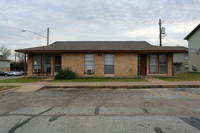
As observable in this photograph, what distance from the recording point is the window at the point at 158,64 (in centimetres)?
1492

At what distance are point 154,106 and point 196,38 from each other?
A: 20.3m

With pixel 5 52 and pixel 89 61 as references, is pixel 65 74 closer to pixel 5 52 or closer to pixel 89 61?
pixel 89 61

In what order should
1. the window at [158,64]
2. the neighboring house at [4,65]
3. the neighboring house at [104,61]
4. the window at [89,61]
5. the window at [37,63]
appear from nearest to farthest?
the neighboring house at [104,61] → the window at [89,61] → the window at [158,64] → the window at [37,63] → the neighboring house at [4,65]

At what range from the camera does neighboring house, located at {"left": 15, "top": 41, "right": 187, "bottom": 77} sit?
46.1 feet

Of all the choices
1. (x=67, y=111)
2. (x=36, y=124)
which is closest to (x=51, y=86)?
(x=67, y=111)

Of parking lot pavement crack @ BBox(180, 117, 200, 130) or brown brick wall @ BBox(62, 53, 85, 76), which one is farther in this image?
brown brick wall @ BBox(62, 53, 85, 76)

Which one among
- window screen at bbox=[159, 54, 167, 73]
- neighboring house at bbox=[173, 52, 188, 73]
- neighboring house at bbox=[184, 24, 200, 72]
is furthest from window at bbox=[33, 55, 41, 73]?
neighboring house at bbox=[173, 52, 188, 73]

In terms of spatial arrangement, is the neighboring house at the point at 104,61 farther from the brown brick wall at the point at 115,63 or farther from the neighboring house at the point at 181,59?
the neighboring house at the point at 181,59

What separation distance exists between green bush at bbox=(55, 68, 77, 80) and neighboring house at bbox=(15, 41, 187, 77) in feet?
2.59

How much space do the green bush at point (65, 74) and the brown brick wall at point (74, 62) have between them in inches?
28.2

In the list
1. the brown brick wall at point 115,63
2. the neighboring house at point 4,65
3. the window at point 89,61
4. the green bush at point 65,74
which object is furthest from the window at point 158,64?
the neighboring house at point 4,65

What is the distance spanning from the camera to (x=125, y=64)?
46.7 feet

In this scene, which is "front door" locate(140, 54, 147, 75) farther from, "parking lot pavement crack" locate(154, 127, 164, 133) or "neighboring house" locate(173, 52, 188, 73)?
"neighboring house" locate(173, 52, 188, 73)

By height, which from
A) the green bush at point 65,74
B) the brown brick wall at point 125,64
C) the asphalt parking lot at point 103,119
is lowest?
the asphalt parking lot at point 103,119
